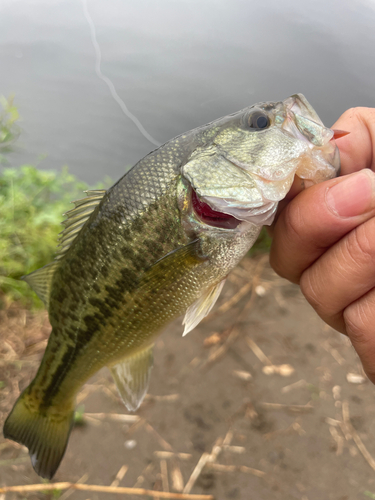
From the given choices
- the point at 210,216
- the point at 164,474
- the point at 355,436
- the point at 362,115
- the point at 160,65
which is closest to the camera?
the point at 210,216

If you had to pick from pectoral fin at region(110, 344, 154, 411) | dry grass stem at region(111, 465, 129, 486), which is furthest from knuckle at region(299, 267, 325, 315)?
dry grass stem at region(111, 465, 129, 486)

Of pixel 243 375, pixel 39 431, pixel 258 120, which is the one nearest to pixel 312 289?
pixel 258 120

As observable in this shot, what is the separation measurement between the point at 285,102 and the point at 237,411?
2209mm

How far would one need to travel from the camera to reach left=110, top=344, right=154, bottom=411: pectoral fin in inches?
54.6

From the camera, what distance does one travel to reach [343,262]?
104 centimetres

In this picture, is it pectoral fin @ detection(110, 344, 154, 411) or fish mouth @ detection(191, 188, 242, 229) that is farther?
pectoral fin @ detection(110, 344, 154, 411)

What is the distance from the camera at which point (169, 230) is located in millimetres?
1028

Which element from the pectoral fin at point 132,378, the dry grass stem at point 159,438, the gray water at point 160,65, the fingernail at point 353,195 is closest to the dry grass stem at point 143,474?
the dry grass stem at point 159,438

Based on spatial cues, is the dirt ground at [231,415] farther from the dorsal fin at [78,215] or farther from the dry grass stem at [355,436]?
the dorsal fin at [78,215]

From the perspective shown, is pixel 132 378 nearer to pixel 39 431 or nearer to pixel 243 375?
pixel 39 431

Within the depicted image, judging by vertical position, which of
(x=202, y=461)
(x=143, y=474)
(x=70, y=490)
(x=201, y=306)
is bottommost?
(x=70, y=490)

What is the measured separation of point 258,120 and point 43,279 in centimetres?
110

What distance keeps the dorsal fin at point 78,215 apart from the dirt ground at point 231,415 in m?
1.69

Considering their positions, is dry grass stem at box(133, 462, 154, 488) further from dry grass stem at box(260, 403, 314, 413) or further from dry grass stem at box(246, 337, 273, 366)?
dry grass stem at box(246, 337, 273, 366)
